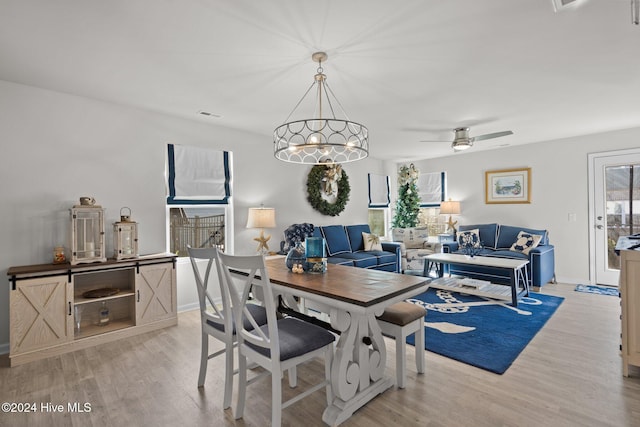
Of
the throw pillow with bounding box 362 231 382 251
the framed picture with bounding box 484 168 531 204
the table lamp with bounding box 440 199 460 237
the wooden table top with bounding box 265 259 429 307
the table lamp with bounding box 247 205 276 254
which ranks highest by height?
the framed picture with bounding box 484 168 531 204

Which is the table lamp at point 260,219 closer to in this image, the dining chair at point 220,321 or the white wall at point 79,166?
the white wall at point 79,166

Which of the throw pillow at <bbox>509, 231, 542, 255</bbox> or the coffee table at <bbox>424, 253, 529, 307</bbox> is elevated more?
the throw pillow at <bbox>509, 231, 542, 255</bbox>

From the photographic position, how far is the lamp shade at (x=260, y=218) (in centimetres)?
430

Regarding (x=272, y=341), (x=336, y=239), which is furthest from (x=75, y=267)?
(x=336, y=239)

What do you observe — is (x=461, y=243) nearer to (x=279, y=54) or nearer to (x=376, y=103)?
(x=376, y=103)

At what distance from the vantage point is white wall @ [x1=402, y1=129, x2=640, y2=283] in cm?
509

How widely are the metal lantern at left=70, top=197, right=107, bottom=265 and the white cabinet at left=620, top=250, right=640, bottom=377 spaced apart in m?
4.55

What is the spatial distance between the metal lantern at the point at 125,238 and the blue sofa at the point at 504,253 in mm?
4653

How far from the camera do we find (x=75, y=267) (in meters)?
2.88

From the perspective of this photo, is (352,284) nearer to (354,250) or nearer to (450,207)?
(354,250)

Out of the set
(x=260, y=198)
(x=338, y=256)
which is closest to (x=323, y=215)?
(x=338, y=256)

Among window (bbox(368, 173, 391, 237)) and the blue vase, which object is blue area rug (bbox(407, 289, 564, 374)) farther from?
window (bbox(368, 173, 391, 237))

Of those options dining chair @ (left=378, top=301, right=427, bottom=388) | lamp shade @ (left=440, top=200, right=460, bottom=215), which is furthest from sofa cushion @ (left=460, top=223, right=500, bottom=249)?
dining chair @ (left=378, top=301, right=427, bottom=388)

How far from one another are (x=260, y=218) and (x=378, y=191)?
3.55m
